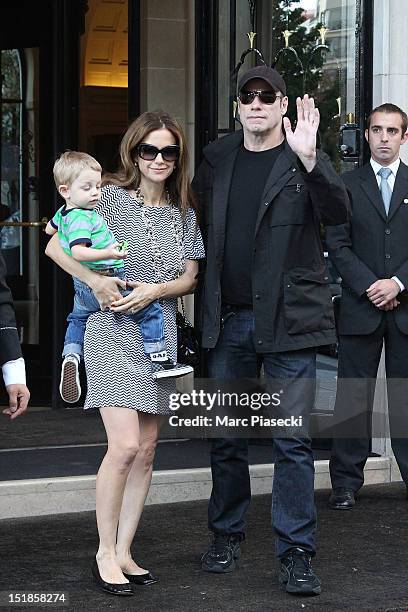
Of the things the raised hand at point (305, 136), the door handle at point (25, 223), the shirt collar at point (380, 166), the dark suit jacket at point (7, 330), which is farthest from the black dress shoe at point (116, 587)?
the door handle at point (25, 223)

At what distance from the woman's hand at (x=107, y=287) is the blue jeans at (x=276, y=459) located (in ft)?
1.92

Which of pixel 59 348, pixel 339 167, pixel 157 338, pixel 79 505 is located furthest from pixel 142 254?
pixel 59 348

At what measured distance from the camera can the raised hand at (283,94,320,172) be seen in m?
4.95

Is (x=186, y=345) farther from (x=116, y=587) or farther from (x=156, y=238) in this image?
(x=116, y=587)

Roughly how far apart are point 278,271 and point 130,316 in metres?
0.62

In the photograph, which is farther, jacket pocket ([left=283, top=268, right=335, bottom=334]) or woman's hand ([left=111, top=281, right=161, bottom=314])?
jacket pocket ([left=283, top=268, right=335, bottom=334])

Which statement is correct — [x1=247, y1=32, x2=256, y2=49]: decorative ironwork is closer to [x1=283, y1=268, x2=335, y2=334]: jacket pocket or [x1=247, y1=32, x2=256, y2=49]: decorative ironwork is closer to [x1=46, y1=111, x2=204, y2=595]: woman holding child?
[x1=46, y1=111, x2=204, y2=595]: woman holding child

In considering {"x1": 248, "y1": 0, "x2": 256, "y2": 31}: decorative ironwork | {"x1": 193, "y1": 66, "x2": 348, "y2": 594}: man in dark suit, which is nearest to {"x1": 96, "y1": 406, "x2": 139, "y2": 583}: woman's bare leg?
{"x1": 193, "y1": 66, "x2": 348, "y2": 594}: man in dark suit

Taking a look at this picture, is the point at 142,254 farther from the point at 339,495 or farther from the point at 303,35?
the point at 303,35

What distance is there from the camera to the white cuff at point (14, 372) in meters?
4.08

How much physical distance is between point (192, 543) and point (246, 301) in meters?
1.25

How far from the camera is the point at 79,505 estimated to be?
21.3 feet

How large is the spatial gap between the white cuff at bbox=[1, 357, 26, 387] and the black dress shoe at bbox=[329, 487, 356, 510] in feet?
9.53

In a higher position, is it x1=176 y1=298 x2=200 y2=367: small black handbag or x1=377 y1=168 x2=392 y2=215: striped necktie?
x1=377 y1=168 x2=392 y2=215: striped necktie
